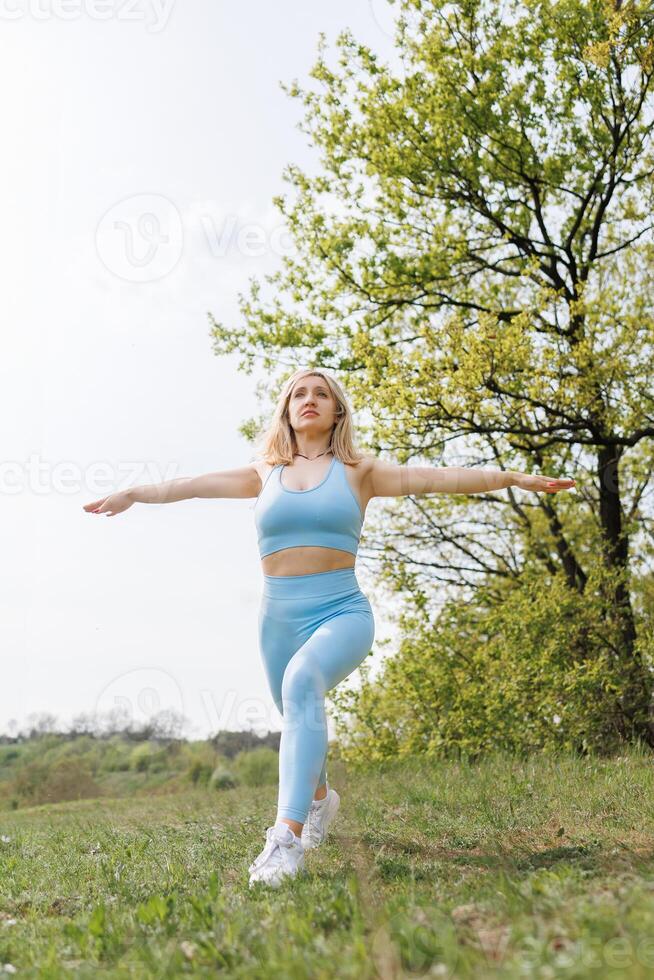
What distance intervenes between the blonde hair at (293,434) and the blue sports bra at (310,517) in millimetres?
262

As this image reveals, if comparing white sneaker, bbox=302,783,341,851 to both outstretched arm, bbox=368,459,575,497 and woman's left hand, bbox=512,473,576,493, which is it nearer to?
outstretched arm, bbox=368,459,575,497

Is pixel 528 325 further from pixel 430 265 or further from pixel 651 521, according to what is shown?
pixel 651 521

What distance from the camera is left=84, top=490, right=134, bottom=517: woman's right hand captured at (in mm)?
5168

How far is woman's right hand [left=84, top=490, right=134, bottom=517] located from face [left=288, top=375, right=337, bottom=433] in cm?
101

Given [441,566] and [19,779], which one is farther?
[19,779]

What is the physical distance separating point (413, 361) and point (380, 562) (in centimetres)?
354

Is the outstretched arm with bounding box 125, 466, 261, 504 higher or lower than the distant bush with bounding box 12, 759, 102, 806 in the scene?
higher

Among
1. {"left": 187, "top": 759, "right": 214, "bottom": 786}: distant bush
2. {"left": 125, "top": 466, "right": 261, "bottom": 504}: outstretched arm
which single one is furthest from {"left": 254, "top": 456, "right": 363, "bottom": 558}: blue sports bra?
{"left": 187, "top": 759, "right": 214, "bottom": 786}: distant bush

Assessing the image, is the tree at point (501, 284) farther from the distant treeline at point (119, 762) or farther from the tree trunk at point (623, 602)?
the distant treeline at point (119, 762)

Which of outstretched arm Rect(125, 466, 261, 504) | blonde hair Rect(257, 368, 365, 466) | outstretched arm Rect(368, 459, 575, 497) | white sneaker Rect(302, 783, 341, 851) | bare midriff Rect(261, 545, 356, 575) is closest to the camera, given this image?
bare midriff Rect(261, 545, 356, 575)

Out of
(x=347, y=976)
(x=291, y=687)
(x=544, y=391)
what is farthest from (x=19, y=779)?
(x=347, y=976)

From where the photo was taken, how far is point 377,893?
342 cm

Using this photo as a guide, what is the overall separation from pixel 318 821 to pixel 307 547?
4.69 ft

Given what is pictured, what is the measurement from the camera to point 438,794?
6.34 m
